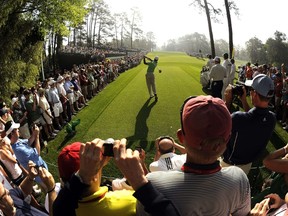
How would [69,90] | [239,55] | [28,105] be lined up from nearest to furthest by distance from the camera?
1. [28,105]
2. [69,90]
3. [239,55]

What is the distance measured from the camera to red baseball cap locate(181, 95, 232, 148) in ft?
5.18

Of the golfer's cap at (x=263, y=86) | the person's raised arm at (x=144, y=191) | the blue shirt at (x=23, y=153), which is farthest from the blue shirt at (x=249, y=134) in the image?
the blue shirt at (x=23, y=153)

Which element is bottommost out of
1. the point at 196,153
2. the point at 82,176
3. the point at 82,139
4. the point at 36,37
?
the point at 82,139

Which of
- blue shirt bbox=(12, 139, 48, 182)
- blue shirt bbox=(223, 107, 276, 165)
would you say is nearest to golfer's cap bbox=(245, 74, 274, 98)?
blue shirt bbox=(223, 107, 276, 165)

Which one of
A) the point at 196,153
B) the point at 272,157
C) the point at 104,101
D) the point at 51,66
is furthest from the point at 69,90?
the point at 51,66

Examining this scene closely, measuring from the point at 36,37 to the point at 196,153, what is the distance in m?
18.9

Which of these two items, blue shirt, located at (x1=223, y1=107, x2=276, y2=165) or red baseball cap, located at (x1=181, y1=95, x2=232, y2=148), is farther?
blue shirt, located at (x1=223, y1=107, x2=276, y2=165)

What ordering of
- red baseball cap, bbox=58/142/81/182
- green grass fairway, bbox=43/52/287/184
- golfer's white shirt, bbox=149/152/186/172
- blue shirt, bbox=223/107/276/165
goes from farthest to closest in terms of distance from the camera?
green grass fairway, bbox=43/52/287/184 < golfer's white shirt, bbox=149/152/186/172 < blue shirt, bbox=223/107/276/165 < red baseball cap, bbox=58/142/81/182

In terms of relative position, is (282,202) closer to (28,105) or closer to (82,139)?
(82,139)

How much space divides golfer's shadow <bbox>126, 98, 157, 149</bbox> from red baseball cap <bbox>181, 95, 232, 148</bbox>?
6.72 metres

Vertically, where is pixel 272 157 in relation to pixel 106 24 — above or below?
below

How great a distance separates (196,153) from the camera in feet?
5.40

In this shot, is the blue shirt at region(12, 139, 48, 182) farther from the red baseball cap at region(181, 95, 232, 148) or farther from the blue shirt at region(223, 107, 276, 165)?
the red baseball cap at region(181, 95, 232, 148)

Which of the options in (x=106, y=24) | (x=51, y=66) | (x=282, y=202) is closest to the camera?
(x=282, y=202)
